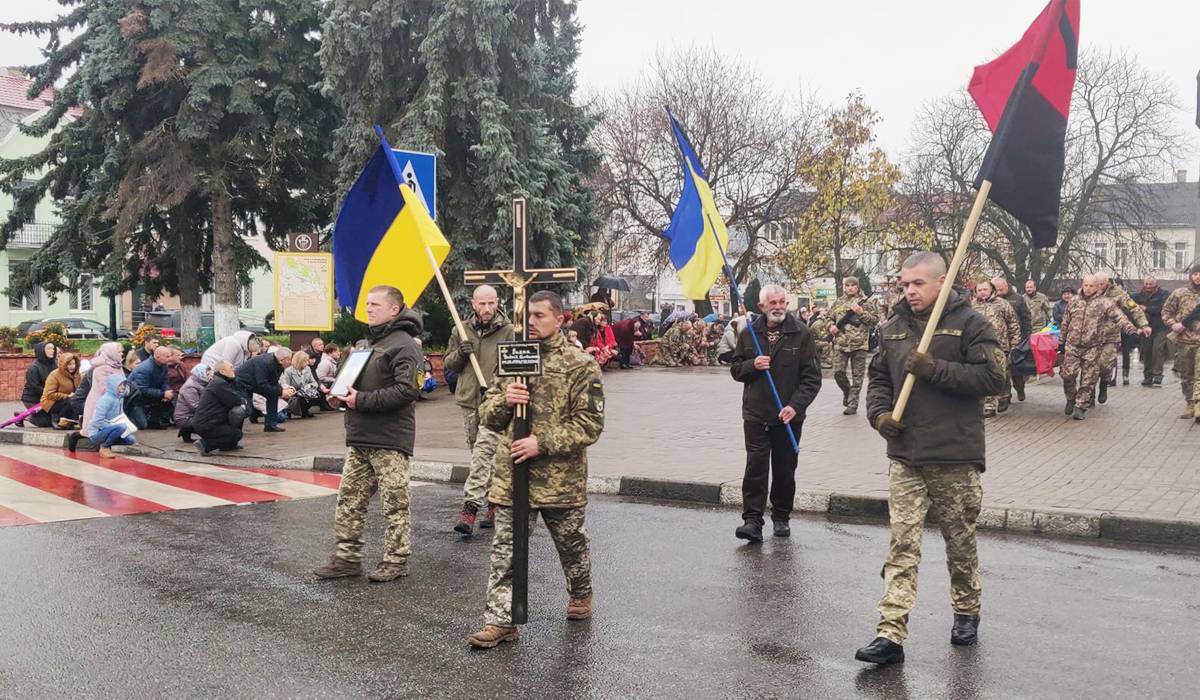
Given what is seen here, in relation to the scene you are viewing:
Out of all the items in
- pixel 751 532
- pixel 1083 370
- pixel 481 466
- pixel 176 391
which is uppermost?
pixel 1083 370

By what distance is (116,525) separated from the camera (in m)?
8.34

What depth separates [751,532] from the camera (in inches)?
300

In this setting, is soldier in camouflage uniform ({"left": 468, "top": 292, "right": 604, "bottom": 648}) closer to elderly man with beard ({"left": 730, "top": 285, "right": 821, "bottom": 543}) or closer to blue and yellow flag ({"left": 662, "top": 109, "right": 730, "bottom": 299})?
elderly man with beard ({"left": 730, "top": 285, "right": 821, "bottom": 543})

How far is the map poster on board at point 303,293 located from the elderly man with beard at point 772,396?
435 inches

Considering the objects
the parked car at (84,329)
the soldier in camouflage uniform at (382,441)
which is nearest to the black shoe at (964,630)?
the soldier in camouflage uniform at (382,441)

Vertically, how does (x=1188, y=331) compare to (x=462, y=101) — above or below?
below

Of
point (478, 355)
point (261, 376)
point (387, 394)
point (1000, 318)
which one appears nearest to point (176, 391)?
point (261, 376)

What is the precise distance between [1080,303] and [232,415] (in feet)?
37.4

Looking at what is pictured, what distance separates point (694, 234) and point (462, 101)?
15.1 metres

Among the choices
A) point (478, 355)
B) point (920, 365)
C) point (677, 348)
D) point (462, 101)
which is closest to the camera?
point (920, 365)

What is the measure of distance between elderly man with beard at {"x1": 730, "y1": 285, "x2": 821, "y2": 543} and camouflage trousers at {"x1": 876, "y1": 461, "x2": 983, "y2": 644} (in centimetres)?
247

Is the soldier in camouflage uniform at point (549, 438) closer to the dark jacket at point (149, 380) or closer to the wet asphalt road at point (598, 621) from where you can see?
the wet asphalt road at point (598, 621)

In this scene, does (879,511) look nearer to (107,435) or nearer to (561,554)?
(561,554)

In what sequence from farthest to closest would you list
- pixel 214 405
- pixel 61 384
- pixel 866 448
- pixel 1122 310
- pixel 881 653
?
pixel 61 384
pixel 1122 310
pixel 214 405
pixel 866 448
pixel 881 653
